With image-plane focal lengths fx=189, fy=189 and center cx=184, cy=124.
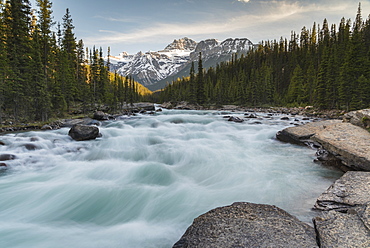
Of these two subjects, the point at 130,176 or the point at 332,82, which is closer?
the point at 130,176

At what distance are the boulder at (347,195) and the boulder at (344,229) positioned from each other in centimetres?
48

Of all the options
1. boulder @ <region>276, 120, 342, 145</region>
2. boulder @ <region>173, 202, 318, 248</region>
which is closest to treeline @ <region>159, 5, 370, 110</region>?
boulder @ <region>276, 120, 342, 145</region>

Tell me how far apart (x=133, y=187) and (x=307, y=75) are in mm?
59185

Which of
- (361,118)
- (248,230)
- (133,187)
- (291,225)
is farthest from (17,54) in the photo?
(361,118)

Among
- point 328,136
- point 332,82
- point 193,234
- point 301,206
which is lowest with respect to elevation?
point 301,206

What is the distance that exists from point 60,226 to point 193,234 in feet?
11.7

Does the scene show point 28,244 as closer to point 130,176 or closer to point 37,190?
point 37,190

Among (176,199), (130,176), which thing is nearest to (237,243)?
(176,199)

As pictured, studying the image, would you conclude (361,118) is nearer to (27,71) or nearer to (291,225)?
(291,225)

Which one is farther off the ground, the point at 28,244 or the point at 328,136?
the point at 328,136

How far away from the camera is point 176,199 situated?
5.62 metres

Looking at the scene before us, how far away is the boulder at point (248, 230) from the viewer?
8.36ft

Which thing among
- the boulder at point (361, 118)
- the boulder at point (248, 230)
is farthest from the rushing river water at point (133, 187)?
the boulder at point (361, 118)

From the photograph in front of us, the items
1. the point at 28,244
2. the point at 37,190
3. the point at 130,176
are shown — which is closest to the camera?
the point at 28,244
